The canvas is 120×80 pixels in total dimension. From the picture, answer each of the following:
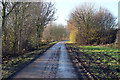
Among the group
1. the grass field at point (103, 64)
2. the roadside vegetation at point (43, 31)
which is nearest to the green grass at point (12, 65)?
the roadside vegetation at point (43, 31)

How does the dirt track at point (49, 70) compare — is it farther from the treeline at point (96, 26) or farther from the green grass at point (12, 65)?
the treeline at point (96, 26)

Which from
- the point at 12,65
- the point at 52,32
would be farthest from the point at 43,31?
the point at 12,65

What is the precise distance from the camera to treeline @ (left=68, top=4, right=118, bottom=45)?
27.8 m

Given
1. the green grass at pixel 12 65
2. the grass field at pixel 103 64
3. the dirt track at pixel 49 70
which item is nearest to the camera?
the dirt track at pixel 49 70

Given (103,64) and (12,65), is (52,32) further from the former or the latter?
(103,64)

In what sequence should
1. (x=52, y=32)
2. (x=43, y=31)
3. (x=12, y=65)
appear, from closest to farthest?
(x=12, y=65) → (x=43, y=31) → (x=52, y=32)

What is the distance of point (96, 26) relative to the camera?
95.3ft

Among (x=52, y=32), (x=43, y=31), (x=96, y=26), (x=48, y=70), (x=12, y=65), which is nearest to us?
(x=48, y=70)

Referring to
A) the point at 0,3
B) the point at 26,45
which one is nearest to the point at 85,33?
the point at 26,45

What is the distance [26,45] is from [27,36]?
50.6 inches

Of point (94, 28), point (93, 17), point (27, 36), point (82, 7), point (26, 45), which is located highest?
point (82, 7)

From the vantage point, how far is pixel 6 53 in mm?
12500

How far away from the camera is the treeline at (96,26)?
2784 cm

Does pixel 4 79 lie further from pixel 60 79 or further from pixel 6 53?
pixel 6 53
